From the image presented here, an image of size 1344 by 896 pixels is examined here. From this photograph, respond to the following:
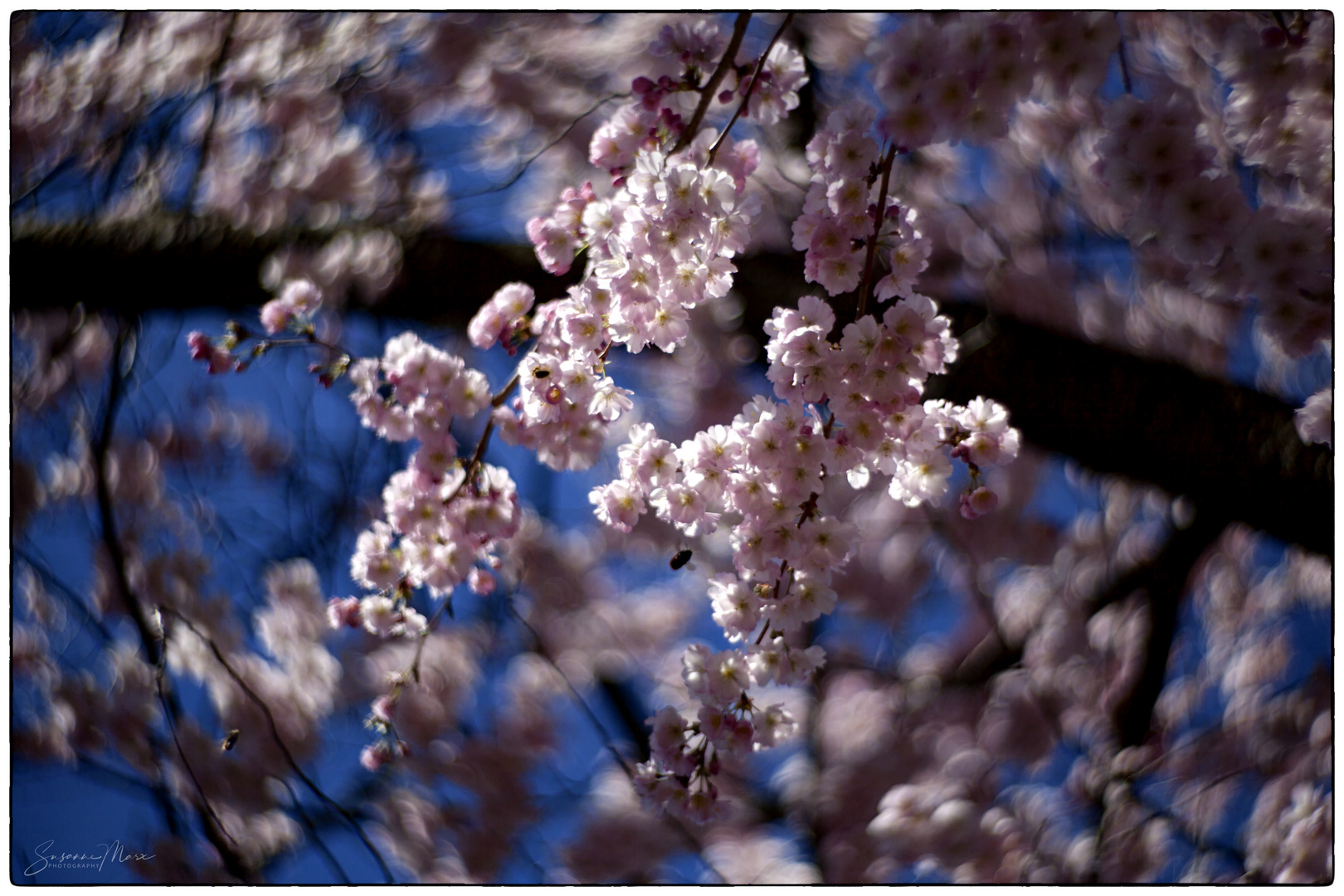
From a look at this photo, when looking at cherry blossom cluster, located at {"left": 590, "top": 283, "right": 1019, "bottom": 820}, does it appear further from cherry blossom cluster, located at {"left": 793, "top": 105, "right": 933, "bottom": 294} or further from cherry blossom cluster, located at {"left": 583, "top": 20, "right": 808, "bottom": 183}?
cherry blossom cluster, located at {"left": 583, "top": 20, "right": 808, "bottom": 183}

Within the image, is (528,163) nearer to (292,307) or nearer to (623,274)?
(292,307)

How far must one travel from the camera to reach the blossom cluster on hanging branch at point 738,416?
696mm

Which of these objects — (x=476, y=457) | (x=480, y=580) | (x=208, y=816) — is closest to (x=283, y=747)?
(x=208, y=816)

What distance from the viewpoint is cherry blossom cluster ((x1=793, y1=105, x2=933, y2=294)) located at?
0.70m

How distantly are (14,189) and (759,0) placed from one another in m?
1.09

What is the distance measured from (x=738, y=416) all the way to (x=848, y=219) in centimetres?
22

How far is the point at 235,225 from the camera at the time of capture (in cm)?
120

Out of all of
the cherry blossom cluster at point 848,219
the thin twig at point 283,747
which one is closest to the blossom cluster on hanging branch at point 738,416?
the cherry blossom cluster at point 848,219

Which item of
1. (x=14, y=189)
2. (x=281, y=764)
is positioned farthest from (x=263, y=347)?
(x=281, y=764)

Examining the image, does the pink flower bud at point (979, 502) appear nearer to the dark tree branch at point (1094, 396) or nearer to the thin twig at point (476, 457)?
the dark tree branch at point (1094, 396)
